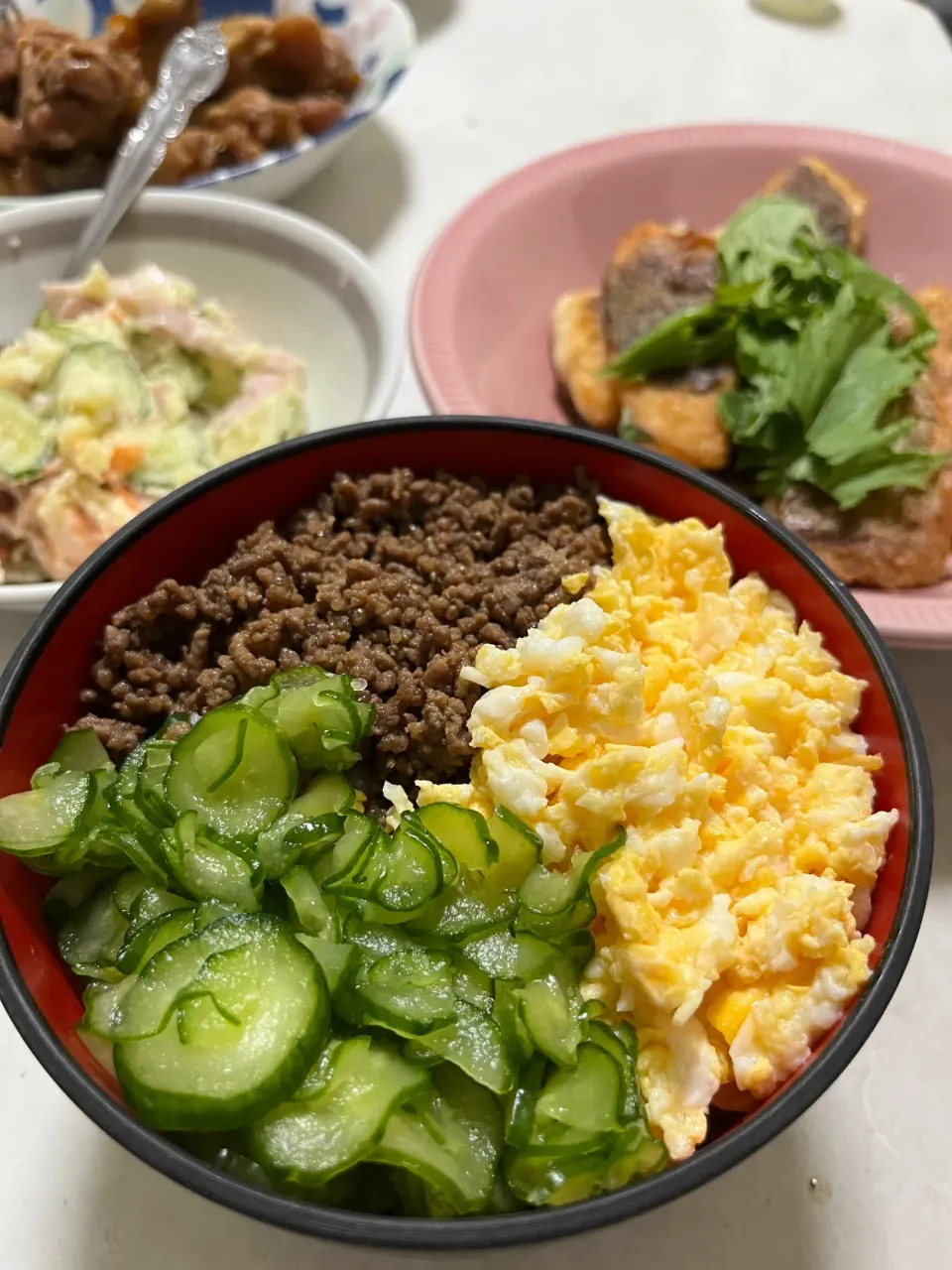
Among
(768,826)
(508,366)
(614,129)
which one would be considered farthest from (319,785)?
(614,129)

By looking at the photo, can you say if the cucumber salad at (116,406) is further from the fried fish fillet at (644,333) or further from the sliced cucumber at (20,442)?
the fried fish fillet at (644,333)

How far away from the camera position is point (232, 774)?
0.92 meters

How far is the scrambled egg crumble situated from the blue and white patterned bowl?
116 cm

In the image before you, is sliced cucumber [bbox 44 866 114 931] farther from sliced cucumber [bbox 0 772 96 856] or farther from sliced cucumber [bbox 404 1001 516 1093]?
sliced cucumber [bbox 404 1001 516 1093]

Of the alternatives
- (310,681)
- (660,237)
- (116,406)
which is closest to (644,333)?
(660,237)

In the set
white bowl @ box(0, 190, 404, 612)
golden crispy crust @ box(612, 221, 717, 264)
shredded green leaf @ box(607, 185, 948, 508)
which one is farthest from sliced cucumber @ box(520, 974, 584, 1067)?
golden crispy crust @ box(612, 221, 717, 264)

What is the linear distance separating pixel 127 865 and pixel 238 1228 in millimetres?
384

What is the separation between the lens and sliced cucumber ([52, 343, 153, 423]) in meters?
1.49

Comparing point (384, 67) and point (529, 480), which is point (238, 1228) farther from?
point (384, 67)

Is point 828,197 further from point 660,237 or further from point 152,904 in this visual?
point 152,904

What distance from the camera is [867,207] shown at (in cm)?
190

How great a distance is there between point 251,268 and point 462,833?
1.19 metres

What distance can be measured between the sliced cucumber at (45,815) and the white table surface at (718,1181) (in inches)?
14.2

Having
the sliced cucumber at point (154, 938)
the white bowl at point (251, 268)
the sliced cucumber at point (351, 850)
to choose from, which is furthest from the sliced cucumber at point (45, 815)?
the white bowl at point (251, 268)
